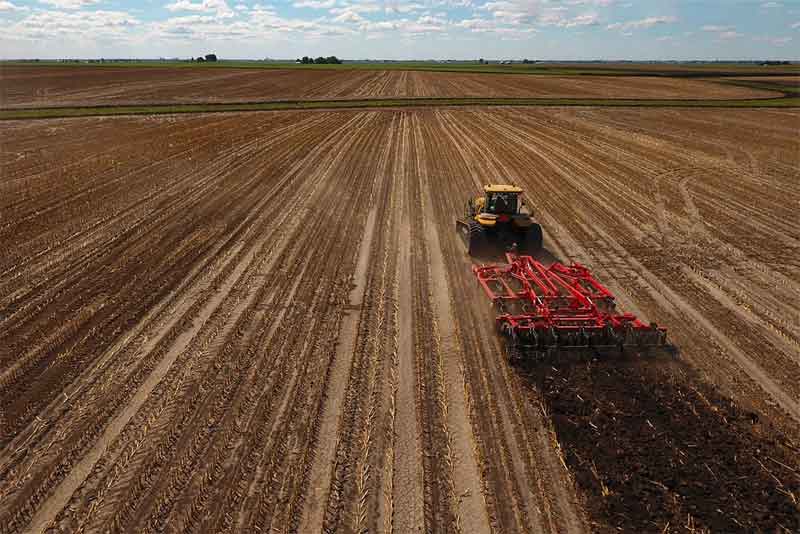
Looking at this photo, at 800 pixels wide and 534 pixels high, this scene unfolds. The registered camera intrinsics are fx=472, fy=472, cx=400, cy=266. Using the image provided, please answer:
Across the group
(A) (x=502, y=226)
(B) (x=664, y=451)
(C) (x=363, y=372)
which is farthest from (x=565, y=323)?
(A) (x=502, y=226)

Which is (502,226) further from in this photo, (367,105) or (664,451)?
(367,105)

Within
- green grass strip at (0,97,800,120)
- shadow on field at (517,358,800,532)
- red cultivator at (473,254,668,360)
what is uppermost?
green grass strip at (0,97,800,120)

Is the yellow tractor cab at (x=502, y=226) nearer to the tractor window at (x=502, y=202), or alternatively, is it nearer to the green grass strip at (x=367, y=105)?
the tractor window at (x=502, y=202)

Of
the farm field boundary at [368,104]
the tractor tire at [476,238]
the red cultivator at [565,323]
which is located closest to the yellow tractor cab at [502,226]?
the tractor tire at [476,238]

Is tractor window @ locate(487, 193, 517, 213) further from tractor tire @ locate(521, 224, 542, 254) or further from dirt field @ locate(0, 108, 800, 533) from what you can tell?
dirt field @ locate(0, 108, 800, 533)

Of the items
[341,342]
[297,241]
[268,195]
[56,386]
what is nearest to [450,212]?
[297,241]

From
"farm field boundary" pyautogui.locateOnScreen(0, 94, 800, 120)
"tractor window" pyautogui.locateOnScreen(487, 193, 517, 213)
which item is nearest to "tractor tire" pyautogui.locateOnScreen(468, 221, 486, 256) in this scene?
"tractor window" pyautogui.locateOnScreen(487, 193, 517, 213)
